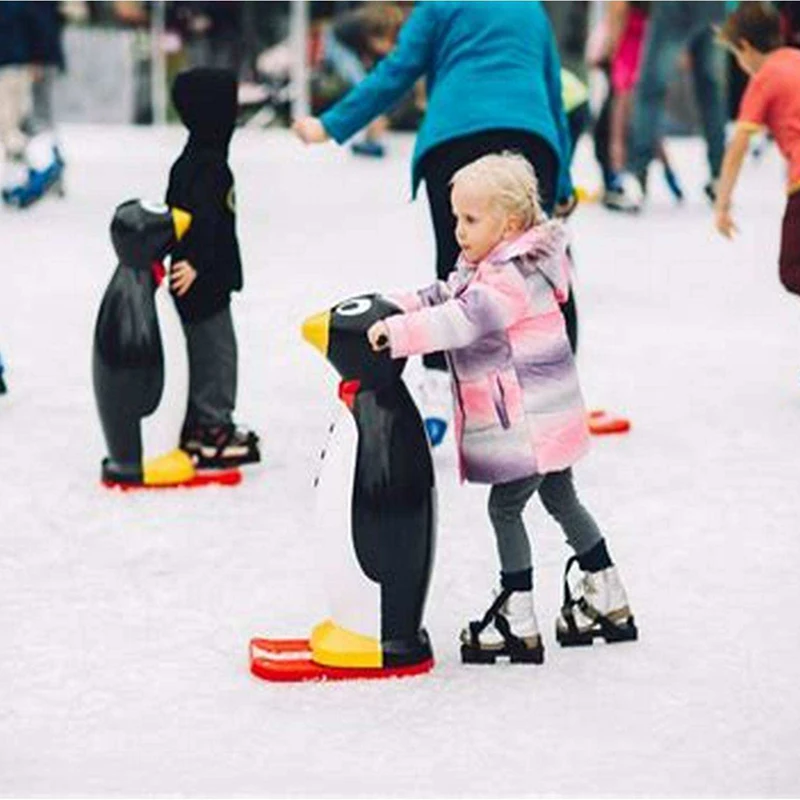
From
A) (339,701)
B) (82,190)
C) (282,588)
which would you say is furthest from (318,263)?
(339,701)

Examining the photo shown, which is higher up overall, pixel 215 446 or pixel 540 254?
pixel 540 254

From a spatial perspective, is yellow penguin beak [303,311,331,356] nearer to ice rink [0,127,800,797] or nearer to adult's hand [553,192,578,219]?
ice rink [0,127,800,797]

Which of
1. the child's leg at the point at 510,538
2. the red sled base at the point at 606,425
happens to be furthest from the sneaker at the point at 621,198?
the child's leg at the point at 510,538

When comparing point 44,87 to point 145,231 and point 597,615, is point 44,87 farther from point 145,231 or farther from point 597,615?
Answer: point 597,615

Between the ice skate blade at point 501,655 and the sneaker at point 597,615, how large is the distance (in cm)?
14

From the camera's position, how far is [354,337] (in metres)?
3.70

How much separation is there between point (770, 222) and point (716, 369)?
156 inches

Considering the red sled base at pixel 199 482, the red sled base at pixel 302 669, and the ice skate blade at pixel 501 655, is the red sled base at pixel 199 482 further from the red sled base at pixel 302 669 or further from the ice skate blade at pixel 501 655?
the ice skate blade at pixel 501 655

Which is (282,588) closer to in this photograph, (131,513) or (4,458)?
(131,513)

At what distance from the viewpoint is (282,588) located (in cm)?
446

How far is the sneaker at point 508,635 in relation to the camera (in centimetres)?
A: 394

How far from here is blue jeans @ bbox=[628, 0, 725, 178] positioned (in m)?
11.0

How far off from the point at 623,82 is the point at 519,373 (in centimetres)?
810

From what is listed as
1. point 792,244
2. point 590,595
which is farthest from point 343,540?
point 792,244
